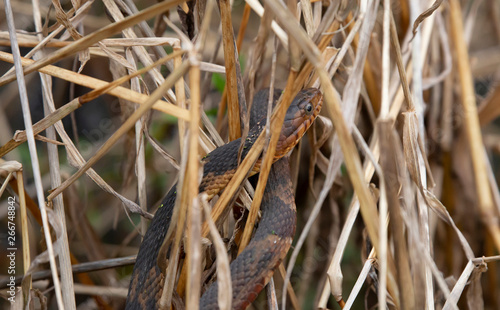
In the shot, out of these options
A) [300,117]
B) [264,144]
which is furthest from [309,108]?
[264,144]

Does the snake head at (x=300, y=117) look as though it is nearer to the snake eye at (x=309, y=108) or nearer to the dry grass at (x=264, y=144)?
the snake eye at (x=309, y=108)

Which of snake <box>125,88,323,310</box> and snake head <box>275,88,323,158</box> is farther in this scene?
snake head <box>275,88,323,158</box>

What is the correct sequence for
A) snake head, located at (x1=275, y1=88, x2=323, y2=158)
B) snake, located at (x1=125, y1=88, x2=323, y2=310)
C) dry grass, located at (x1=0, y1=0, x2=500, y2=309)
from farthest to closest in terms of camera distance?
snake head, located at (x1=275, y1=88, x2=323, y2=158), snake, located at (x1=125, y1=88, x2=323, y2=310), dry grass, located at (x1=0, y1=0, x2=500, y2=309)

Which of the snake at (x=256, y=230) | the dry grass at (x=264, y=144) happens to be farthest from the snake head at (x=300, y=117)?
the dry grass at (x=264, y=144)

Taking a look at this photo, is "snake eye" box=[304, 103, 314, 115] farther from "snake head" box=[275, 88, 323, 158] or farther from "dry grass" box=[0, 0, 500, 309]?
"dry grass" box=[0, 0, 500, 309]

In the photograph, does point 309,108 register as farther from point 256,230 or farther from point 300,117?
point 256,230

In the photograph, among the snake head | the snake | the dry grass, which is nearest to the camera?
the dry grass

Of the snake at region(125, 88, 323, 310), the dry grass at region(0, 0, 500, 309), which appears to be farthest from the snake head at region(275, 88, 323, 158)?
the dry grass at region(0, 0, 500, 309)
